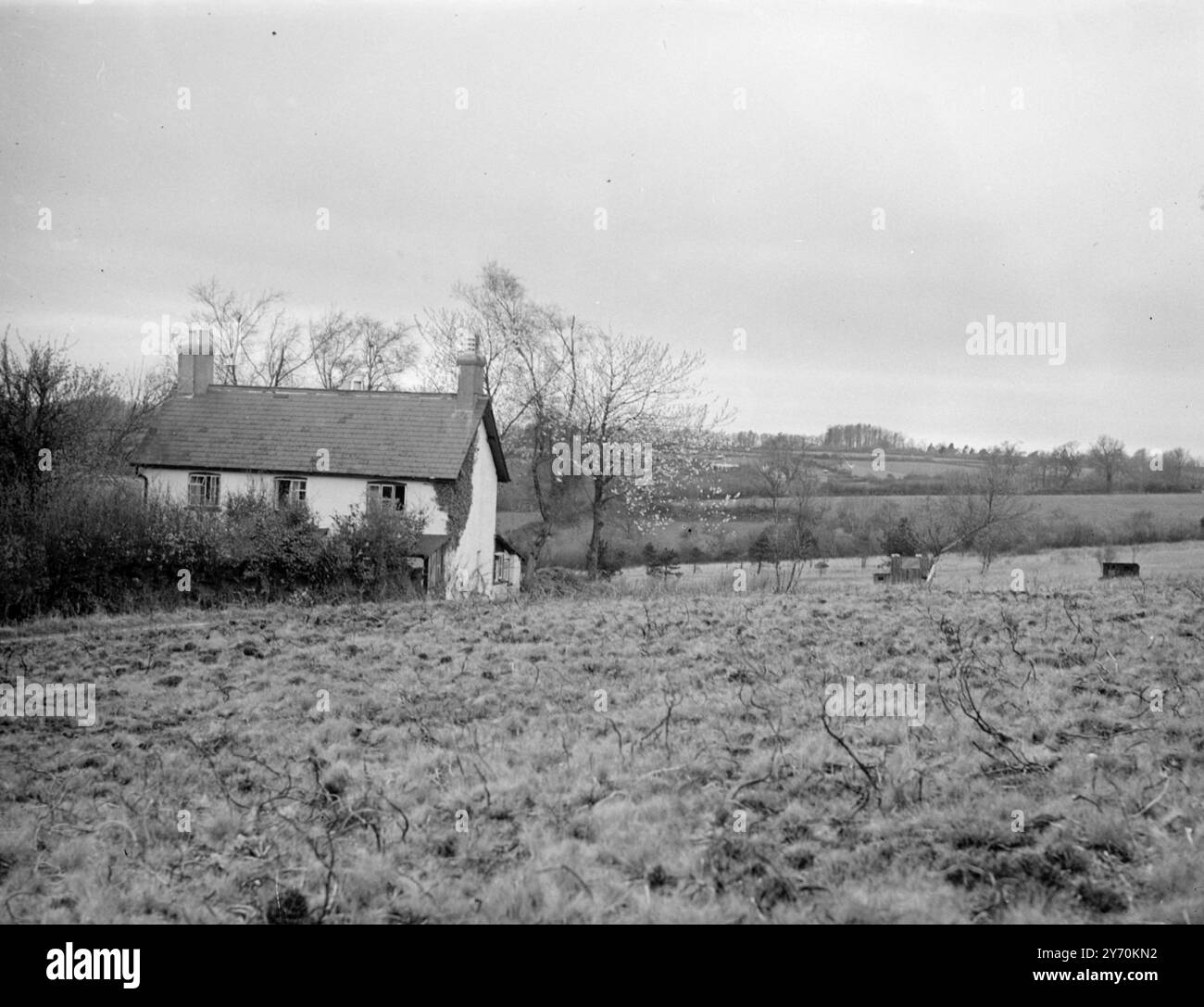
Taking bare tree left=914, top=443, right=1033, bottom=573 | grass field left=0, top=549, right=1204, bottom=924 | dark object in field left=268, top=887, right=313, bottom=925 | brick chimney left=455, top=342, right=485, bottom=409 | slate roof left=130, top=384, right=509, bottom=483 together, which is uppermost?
brick chimney left=455, top=342, right=485, bottom=409

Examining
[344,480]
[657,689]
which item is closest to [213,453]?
[344,480]

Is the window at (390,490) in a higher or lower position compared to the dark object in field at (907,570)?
higher

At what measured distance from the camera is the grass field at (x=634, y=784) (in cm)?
377

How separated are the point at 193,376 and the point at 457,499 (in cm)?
1006

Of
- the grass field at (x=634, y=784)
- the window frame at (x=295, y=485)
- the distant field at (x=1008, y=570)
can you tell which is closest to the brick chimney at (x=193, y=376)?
the window frame at (x=295, y=485)

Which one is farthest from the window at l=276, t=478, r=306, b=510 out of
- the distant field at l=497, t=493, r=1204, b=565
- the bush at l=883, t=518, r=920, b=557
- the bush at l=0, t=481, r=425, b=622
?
the bush at l=883, t=518, r=920, b=557

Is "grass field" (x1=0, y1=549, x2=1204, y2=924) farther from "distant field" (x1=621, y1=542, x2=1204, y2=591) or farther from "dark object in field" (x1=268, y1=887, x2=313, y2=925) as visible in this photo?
"distant field" (x1=621, y1=542, x2=1204, y2=591)

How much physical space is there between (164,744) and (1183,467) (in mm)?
15358

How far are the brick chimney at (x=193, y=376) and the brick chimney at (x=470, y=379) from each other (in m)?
8.38

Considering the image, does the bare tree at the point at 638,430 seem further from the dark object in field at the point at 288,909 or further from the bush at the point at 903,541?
the dark object in field at the point at 288,909

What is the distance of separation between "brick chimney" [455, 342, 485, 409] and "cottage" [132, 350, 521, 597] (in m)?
0.03

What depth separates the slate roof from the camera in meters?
25.6

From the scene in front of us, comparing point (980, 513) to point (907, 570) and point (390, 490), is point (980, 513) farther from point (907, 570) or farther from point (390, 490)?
point (390, 490)

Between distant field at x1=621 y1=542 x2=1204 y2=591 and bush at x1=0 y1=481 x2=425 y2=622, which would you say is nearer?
distant field at x1=621 y1=542 x2=1204 y2=591
